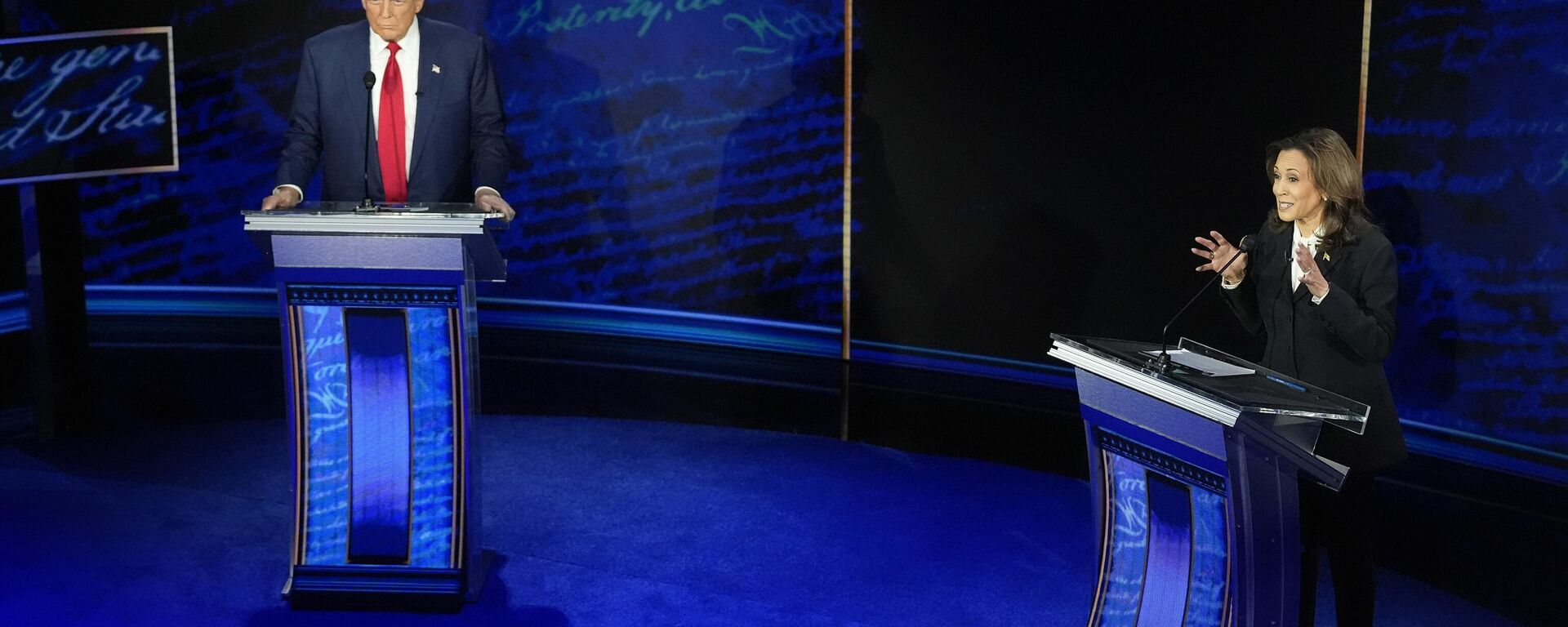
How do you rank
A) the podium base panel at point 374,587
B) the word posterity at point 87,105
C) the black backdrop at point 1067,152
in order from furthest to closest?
the word posterity at point 87,105 < the black backdrop at point 1067,152 < the podium base panel at point 374,587

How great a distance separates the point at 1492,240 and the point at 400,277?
290cm

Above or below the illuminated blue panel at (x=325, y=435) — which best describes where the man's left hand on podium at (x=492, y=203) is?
above

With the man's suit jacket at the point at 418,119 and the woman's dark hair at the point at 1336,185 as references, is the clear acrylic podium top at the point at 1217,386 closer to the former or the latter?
the woman's dark hair at the point at 1336,185

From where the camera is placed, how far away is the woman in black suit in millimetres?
2711

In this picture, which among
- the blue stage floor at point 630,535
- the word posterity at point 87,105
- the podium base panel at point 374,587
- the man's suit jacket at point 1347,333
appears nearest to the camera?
the man's suit jacket at point 1347,333

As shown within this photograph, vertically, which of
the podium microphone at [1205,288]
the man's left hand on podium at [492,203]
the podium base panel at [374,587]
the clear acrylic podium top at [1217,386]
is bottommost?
the podium base panel at [374,587]

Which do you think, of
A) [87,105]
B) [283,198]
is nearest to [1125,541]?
[283,198]

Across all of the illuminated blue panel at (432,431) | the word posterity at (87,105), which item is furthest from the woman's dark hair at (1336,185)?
the word posterity at (87,105)

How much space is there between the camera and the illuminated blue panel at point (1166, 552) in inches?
96.5

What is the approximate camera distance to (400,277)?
323 cm

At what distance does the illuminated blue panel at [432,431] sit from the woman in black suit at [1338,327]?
5.93 feet


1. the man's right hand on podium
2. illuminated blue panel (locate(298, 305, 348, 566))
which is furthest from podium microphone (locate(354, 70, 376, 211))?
illuminated blue panel (locate(298, 305, 348, 566))

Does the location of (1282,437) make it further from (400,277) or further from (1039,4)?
(1039,4)

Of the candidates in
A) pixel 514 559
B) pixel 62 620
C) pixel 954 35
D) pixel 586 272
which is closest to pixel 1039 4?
pixel 954 35
